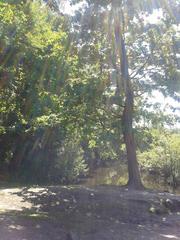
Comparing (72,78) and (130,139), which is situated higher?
(72,78)

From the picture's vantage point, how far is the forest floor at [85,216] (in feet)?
30.6

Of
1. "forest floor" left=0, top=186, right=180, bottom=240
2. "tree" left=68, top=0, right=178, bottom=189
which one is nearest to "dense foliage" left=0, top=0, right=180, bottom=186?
"tree" left=68, top=0, right=178, bottom=189

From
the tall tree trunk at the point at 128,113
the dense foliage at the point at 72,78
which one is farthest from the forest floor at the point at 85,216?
the tall tree trunk at the point at 128,113

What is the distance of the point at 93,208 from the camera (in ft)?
46.5

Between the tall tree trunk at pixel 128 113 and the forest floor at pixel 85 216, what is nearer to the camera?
the forest floor at pixel 85 216

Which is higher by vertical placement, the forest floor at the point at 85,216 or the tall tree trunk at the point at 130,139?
the tall tree trunk at the point at 130,139

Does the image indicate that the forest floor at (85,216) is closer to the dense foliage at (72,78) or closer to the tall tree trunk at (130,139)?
the dense foliage at (72,78)

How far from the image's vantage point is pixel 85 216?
12414 millimetres

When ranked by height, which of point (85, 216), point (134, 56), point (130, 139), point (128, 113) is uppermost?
point (134, 56)

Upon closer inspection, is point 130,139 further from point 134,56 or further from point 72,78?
point 72,78

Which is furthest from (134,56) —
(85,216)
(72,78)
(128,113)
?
(85,216)

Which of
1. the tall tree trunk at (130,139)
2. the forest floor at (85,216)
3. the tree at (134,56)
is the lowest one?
the forest floor at (85,216)

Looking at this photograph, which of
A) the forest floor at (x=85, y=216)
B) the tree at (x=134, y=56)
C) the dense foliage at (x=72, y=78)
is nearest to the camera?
the forest floor at (x=85, y=216)

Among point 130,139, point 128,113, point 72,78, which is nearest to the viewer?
point 72,78
